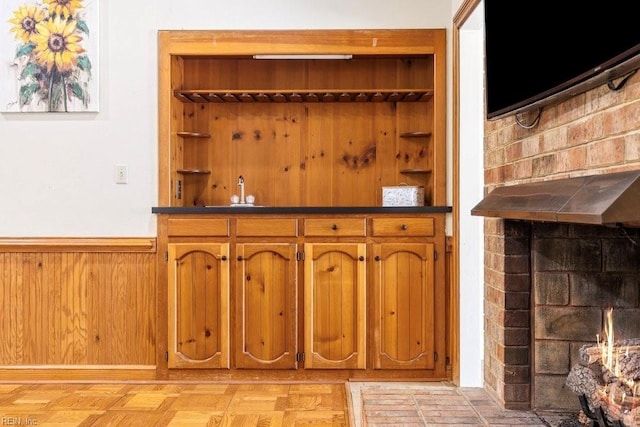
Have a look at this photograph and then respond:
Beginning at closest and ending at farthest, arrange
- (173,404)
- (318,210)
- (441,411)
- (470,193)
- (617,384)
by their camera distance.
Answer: (617,384) → (441,411) → (173,404) → (470,193) → (318,210)

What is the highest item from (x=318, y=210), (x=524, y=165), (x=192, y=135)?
(x=192, y=135)

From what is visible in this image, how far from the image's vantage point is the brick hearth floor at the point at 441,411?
2188 mm

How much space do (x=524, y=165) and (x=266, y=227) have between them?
5.23ft

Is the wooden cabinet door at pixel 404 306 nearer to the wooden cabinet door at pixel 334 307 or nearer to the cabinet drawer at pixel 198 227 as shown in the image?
the wooden cabinet door at pixel 334 307

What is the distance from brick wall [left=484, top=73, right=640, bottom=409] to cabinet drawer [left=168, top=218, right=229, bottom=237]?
4.57ft

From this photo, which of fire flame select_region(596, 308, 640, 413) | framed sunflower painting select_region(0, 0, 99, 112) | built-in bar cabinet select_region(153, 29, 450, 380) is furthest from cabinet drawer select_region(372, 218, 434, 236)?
framed sunflower painting select_region(0, 0, 99, 112)

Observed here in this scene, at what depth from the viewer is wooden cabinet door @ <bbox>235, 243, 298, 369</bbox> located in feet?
11.3

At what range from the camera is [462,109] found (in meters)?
3.26

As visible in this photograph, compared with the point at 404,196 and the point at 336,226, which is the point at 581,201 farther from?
the point at 404,196

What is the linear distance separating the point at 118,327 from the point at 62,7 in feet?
5.57

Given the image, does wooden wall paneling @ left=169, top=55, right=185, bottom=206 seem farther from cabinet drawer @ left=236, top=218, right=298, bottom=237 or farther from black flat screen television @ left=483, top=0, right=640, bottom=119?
black flat screen television @ left=483, top=0, right=640, bottom=119

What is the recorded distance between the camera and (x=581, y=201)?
4.59 ft

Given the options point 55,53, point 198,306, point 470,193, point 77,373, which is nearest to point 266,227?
point 198,306

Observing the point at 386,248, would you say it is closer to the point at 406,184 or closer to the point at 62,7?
the point at 406,184
